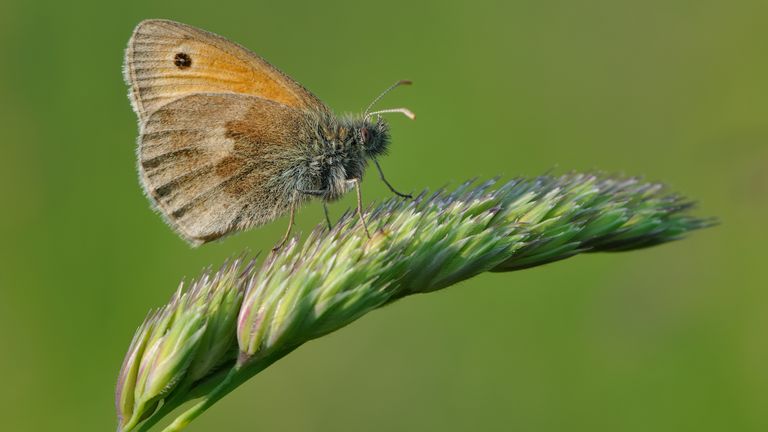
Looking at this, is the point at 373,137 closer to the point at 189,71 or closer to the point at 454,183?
the point at 189,71

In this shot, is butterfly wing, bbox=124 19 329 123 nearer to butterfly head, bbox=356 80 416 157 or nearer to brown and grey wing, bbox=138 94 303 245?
brown and grey wing, bbox=138 94 303 245

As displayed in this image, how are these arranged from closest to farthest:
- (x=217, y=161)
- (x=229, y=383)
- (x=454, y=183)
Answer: (x=229, y=383), (x=217, y=161), (x=454, y=183)

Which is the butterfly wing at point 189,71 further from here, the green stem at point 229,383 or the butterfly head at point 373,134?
the green stem at point 229,383

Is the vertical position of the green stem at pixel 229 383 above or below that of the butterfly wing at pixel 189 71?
below

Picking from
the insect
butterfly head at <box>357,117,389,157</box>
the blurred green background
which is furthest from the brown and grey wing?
the blurred green background

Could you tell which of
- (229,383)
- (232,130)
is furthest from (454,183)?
(229,383)

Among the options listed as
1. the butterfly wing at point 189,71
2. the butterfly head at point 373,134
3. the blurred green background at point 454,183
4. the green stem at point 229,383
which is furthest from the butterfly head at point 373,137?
the green stem at point 229,383

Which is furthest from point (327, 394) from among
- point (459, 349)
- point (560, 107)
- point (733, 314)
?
point (560, 107)
